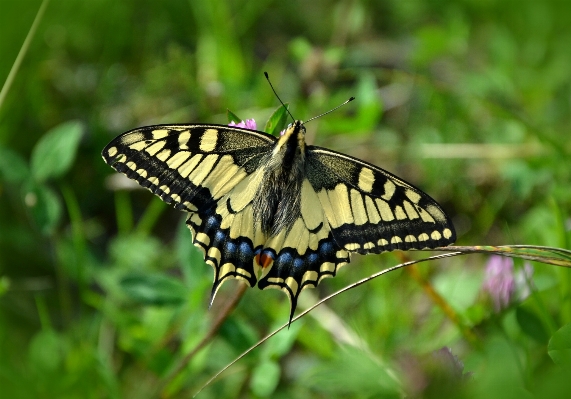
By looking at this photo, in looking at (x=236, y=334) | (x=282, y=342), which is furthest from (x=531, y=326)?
(x=236, y=334)

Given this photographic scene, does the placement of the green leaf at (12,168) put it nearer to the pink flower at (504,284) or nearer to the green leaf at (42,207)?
the green leaf at (42,207)

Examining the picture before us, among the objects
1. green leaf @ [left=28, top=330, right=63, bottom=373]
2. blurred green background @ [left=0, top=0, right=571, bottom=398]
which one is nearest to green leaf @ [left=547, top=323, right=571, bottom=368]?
blurred green background @ [left=0, top=0, right=571, bottom=398]

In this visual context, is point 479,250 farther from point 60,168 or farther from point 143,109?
point 143,109

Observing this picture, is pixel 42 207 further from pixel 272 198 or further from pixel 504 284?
pixel 504 284

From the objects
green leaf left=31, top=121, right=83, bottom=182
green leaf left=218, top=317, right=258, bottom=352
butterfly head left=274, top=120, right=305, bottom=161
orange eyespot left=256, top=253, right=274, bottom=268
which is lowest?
green leaf left=218, top=317, right=258, bottom=352

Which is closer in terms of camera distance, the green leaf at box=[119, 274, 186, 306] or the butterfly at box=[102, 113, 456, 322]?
the butterfly at box=[102, 113, 456, 322]

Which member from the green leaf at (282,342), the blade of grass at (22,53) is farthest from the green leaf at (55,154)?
the green leaf at (282,342)

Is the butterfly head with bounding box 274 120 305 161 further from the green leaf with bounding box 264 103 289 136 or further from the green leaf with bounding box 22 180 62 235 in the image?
the green leaf with bounding box 22 180 62 235
